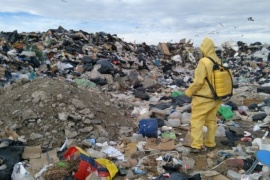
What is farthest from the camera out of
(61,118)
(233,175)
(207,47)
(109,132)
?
(109,132)

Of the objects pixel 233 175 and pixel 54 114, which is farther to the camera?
pixel 54 114

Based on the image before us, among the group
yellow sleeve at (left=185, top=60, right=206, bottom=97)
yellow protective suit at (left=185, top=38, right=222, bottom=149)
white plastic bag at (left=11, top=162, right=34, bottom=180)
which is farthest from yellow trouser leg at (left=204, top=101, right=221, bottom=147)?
white plastic bag at (left=11, top=162, right=34, bottom=180)

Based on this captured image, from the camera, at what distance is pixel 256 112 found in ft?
22.7

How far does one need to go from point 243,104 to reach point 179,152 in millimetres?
3807

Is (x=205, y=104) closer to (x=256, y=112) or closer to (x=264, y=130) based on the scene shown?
(x=264, y=130)

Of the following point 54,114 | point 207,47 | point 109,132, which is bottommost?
point 109,132

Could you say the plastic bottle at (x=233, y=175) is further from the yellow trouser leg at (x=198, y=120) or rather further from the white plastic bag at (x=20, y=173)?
the white plastic bag at (x=20, y=173)

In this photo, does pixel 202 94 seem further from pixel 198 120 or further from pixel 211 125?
pixel 211 125

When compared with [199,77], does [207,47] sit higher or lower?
higher

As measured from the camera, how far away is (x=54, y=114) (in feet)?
16.2

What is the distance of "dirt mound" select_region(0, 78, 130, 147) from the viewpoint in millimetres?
4699

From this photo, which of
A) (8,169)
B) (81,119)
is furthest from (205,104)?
(8,169)

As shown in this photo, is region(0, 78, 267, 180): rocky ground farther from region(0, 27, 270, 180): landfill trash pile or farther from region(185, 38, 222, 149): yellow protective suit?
region(185, 38, 222, 149): yellow protective suit

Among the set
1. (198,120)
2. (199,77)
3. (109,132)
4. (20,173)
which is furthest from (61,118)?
(199,77)
